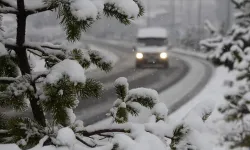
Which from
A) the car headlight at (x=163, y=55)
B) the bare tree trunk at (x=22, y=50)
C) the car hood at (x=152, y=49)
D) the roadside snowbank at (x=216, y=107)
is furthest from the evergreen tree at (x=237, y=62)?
the car headlight at (x=163, y=55)

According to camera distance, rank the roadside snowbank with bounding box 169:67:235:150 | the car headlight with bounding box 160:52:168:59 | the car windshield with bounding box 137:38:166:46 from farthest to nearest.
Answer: the car windshield with bounding box 137:38:166:46
the car headlight with bounding box 160:52:168:59
the roadside snowbank with bounding box 169:67:235:150

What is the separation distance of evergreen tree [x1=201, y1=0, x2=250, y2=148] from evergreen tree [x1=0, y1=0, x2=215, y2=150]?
4394 mm

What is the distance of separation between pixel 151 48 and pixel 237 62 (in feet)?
37.8

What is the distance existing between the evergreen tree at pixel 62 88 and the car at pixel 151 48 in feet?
54.9

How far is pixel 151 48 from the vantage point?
18.5 metres

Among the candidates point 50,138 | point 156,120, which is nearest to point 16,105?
point 50,138

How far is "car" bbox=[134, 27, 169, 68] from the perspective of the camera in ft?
60.6

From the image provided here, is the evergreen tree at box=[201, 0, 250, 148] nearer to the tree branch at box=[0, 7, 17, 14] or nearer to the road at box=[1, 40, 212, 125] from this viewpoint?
the road at box=[1, 40, 212, 125]

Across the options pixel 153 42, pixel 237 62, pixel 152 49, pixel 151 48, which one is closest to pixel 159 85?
pixel 152 49

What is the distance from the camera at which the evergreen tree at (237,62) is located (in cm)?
623

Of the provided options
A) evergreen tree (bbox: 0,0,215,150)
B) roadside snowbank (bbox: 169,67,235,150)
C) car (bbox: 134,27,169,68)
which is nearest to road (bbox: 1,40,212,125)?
roadside snowbank (bbox: 169,67,235,150)

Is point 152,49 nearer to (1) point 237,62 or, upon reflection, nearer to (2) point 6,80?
(1) point 237,62

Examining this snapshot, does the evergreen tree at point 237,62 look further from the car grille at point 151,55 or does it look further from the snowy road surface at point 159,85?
the car grille at point 151,55

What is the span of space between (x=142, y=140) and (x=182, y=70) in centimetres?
1834
